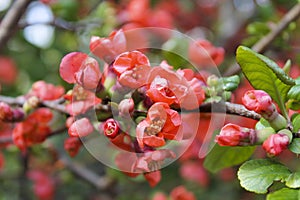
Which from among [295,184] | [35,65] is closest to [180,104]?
[295,184]

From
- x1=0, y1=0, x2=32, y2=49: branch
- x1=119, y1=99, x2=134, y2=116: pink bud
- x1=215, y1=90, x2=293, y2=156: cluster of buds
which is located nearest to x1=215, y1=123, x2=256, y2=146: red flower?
x1=215, y1=90, x2=293, y2=156: cluster of buds

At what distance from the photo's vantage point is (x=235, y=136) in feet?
Result: 2.73

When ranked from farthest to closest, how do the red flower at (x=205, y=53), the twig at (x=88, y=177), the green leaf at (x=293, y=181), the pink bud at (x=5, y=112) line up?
the twig at (x=88, y=177)
the red flower at (x=205, y=53)
the pink bud at (x=5, y=112)
the green leaf at (x=293, y=181)

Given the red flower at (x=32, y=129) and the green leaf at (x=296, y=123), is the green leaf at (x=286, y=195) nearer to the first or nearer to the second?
the green leaf at (x=296, y=123)

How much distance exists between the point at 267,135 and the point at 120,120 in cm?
25

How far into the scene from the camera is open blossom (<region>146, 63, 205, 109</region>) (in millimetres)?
842

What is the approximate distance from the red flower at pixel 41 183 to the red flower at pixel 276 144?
1489mm

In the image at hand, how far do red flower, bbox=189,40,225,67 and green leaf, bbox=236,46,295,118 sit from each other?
13.3 inches

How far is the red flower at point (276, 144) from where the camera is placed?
0.81 m

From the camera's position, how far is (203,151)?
110 cm

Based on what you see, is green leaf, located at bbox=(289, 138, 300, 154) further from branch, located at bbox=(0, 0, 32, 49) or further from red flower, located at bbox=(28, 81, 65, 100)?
A: branch, located at bbox=(0, 0, 32, 49)

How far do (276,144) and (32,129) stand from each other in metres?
0.55

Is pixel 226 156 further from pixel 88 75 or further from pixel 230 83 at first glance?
pixel 88 75

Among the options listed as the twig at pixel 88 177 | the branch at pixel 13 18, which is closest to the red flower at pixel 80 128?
the branch at pixel 13 18
